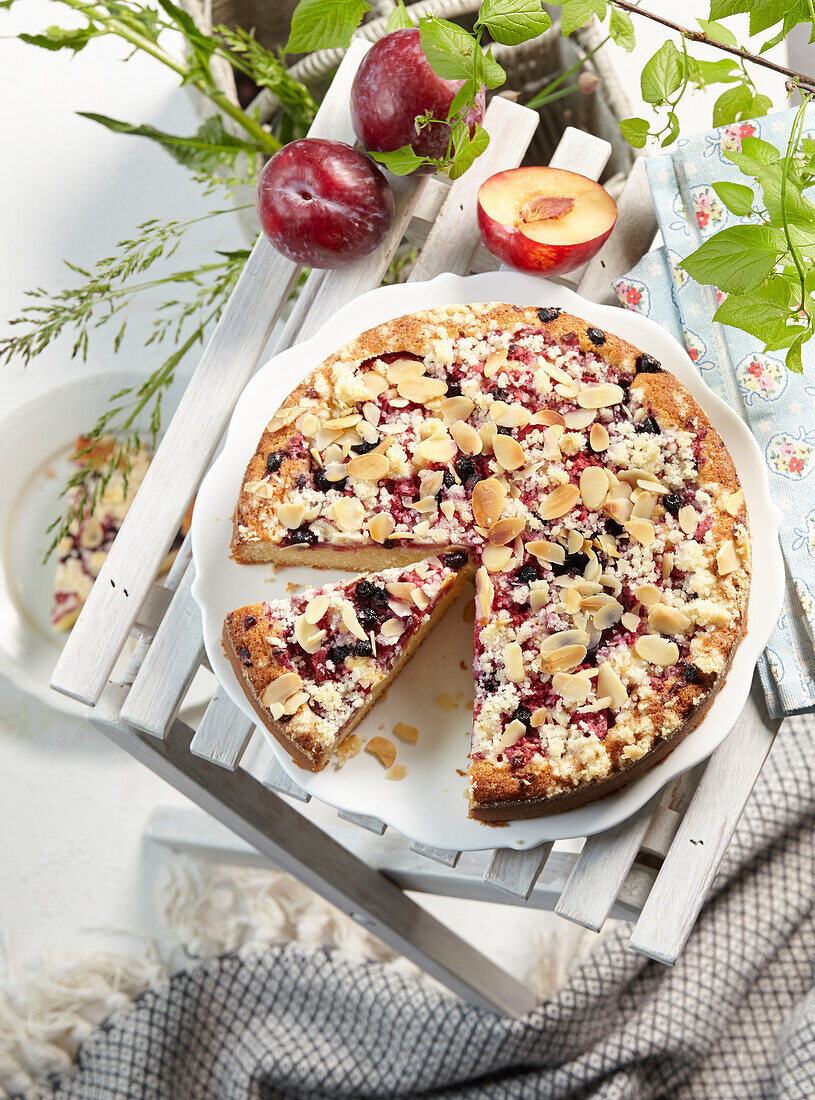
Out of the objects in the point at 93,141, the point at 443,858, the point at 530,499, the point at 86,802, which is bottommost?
the point at 86,802

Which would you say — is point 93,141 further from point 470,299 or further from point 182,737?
point 182,737

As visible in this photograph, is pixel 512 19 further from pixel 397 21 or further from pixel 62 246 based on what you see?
pixel 62 246

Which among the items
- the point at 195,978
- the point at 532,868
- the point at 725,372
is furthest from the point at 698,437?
the point at 195,978

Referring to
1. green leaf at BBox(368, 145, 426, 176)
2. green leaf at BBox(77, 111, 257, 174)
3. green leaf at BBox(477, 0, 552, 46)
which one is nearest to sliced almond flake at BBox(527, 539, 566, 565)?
green leaf at BBox(368, 145, 426, 176)

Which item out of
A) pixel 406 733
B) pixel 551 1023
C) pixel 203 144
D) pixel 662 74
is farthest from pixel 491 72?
pixel 551 1023

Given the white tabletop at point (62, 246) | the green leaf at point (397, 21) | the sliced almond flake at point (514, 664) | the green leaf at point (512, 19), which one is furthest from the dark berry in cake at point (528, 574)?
the white tabletop at point (62, 246)

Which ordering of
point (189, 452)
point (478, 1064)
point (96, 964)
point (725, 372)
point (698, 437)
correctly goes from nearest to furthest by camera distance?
point (698, 437) → point (725, 372) → point (189, 452) → point (478, 1064) → point (96, 964)
